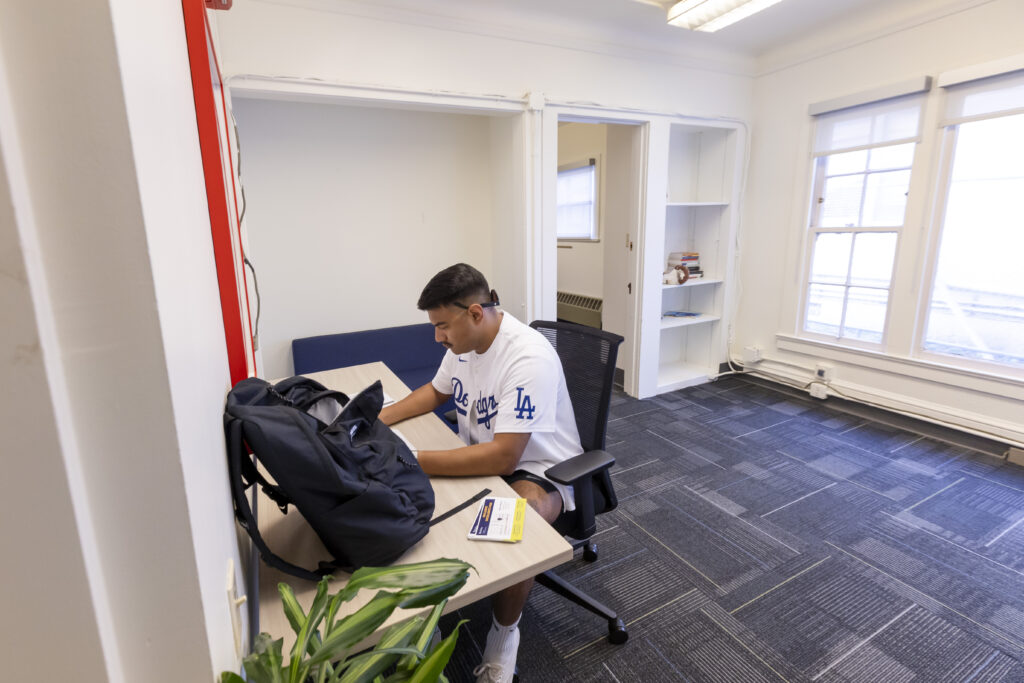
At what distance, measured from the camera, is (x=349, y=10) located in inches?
99.1

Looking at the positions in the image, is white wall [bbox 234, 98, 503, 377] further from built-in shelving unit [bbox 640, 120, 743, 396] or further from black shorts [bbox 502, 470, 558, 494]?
black shorts [bbox 502, 470, 558, 494]

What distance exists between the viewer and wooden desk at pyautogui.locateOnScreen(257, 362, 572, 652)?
0.88m

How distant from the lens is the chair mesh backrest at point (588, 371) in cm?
158

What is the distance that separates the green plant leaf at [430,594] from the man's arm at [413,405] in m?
1.04

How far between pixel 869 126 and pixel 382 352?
369 centimetres

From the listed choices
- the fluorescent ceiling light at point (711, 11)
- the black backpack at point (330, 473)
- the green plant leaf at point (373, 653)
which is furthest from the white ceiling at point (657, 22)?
the green plant leaf at point (373, 653)

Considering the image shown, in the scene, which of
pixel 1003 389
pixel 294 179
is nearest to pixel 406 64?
pixel 294 179

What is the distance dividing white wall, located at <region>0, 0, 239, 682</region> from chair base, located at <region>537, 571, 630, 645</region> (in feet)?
4.74

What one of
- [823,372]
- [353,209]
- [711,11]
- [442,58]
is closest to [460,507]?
[353,209]

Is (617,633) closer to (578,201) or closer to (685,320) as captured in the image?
(685,320)

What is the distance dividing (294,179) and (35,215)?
2.93 metres

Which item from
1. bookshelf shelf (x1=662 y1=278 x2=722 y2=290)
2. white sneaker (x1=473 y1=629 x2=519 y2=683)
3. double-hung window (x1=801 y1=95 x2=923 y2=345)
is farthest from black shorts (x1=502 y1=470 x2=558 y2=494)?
double-hung window (x1=801 y1=95 x2=923 y2=345)

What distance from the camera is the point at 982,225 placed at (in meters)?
2.87

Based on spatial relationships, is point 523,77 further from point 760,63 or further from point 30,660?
point 30,660
